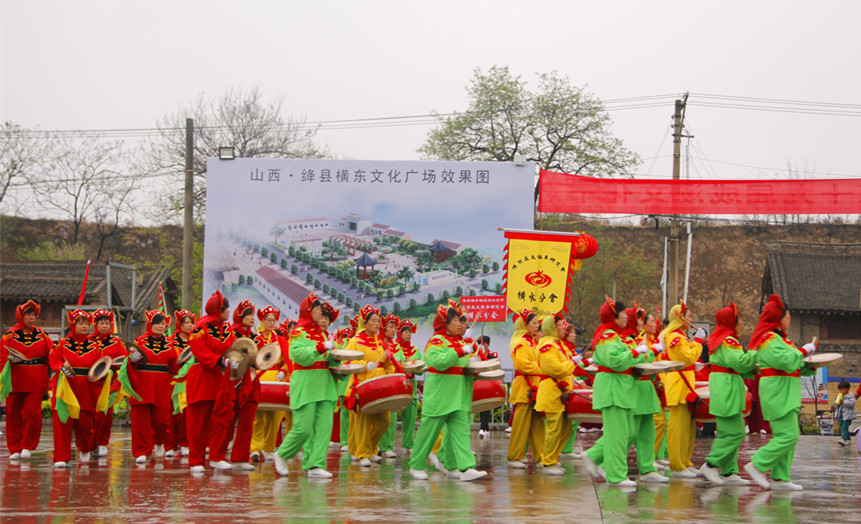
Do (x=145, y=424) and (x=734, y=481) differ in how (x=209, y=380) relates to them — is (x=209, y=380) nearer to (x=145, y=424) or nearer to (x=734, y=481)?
(x=145, y=424)

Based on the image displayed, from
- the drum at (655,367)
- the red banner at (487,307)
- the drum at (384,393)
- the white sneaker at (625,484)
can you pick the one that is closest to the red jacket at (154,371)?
the drum at (384,393)

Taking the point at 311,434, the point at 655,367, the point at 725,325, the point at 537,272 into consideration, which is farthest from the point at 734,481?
the point at 537,272

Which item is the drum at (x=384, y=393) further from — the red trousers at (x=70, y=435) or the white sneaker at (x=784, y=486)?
the white sneaker at (x=784, y=486)

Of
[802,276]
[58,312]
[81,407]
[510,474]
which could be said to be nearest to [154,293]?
[58,312]

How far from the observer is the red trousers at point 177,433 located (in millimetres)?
11282

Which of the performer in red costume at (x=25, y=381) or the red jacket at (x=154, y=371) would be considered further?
the performer in red costume at (x=25, y=381)

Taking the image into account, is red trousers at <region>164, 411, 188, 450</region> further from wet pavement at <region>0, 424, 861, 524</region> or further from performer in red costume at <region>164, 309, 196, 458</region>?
wet pavement at <region>0, 424, 861, 524</region>

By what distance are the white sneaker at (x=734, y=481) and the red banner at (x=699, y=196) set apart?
9.32 meters

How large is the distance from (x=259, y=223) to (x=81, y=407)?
1063cm

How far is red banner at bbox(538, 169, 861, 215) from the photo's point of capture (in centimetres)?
1703

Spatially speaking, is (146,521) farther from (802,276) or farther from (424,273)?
(802,276)

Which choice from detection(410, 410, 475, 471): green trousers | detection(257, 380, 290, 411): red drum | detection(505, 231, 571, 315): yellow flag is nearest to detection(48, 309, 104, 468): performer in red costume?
detection(257, 380, 290, 411): red drum

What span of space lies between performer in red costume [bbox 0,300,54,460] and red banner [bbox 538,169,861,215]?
10435 millimetres

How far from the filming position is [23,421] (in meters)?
11.1
